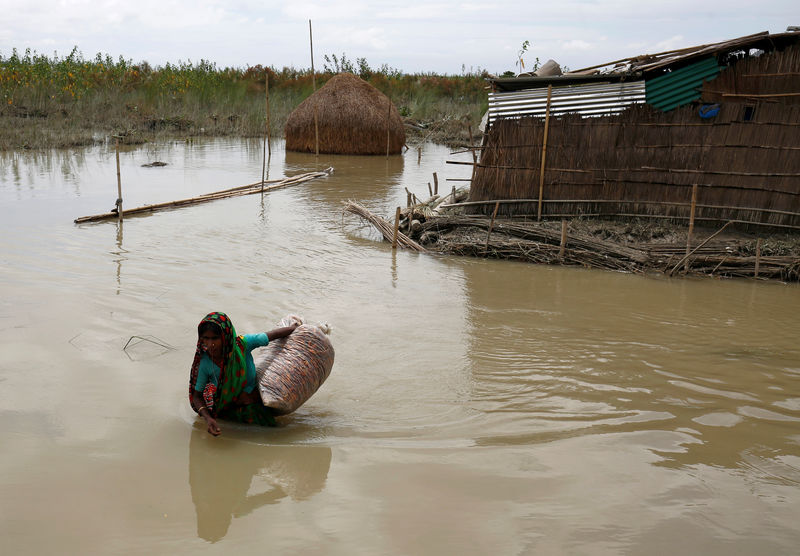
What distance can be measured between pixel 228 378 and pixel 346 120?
50.4 ft

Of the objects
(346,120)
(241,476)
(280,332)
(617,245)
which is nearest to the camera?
(241,476)

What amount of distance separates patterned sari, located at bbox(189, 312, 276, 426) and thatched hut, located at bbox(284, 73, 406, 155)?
48.6 ft

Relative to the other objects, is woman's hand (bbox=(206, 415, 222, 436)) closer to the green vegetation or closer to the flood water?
the flood water

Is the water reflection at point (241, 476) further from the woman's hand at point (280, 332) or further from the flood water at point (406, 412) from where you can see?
the woman's hand at point (280, 332)

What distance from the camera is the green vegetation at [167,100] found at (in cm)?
2088

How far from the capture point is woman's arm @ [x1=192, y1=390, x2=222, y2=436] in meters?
3.63

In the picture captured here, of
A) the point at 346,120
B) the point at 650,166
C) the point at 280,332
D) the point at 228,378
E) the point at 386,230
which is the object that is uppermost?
the point at 346,120

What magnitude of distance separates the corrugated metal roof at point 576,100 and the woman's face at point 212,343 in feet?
21.8

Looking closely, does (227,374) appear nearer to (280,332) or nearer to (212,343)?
(212,343)

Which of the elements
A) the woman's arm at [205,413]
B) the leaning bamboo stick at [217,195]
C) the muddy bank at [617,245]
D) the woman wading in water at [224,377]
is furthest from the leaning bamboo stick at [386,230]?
the woman's arm at [205,413]

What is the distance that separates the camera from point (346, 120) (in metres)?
18.3

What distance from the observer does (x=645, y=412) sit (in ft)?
14.2

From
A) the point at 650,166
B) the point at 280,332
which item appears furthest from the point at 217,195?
the point at 280,332

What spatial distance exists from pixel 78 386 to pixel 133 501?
1607 millimetres
